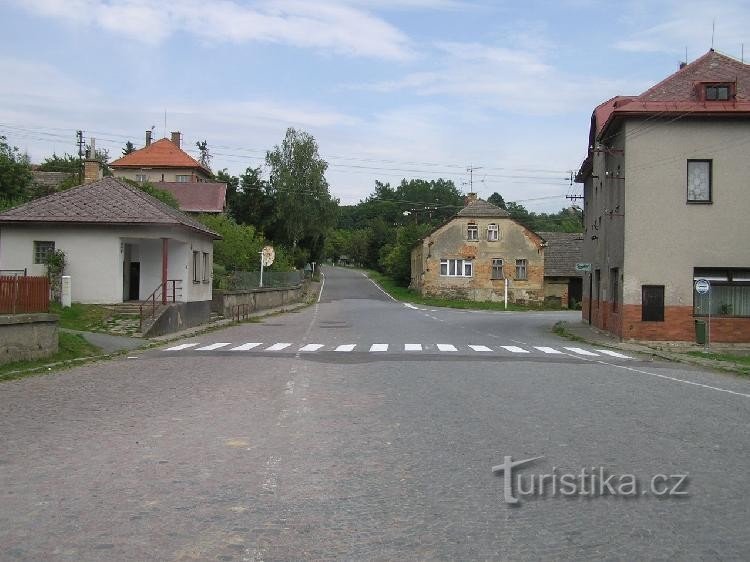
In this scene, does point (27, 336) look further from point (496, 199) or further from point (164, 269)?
point (496, 199)

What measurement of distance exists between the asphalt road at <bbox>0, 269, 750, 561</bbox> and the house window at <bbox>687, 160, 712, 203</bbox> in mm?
13149

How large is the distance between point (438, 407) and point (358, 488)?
15.9 feet

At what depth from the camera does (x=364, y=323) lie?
36312mm

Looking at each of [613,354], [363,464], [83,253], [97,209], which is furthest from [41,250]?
[363,464]

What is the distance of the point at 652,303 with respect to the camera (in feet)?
91.9

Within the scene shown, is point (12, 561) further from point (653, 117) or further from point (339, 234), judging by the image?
point (339, 234)

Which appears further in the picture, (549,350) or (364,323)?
(364,323)

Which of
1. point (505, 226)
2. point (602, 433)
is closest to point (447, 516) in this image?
point (602, 433)

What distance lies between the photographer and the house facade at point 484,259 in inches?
2736

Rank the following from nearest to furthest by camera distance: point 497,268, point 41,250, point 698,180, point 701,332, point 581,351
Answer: point 581,351 → point 701,332 → point 698,180 → point 41,250 → point 497,268

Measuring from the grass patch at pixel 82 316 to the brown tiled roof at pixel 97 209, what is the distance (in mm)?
3327

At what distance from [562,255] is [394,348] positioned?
52.3 metres

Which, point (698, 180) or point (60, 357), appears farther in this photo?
point (698, 180)

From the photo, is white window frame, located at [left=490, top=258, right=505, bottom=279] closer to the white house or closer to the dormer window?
the white house
